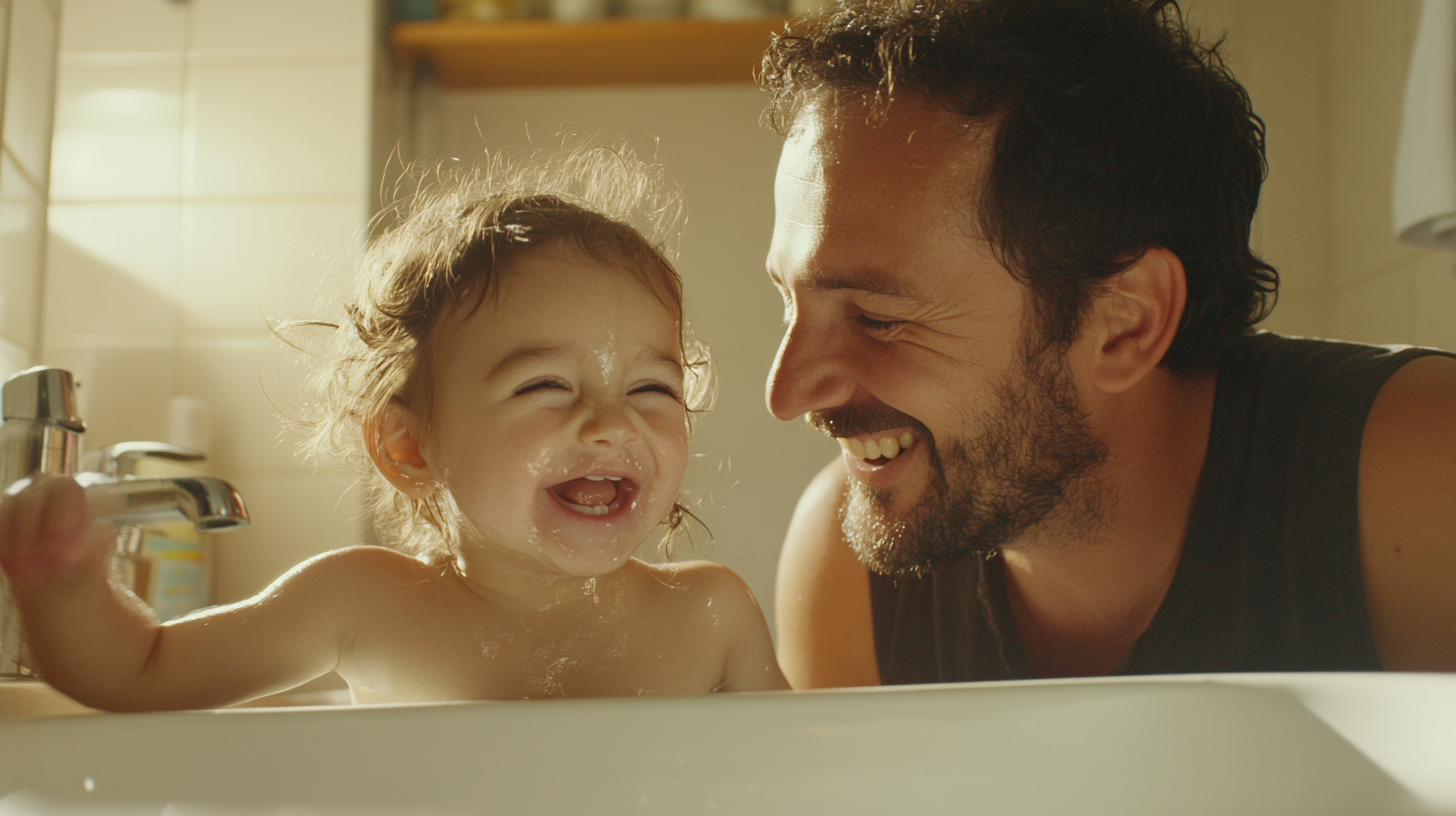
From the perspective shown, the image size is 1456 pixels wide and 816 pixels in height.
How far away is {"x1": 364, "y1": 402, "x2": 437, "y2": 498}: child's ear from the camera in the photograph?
0.88 meters

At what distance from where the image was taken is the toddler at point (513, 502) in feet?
2.58

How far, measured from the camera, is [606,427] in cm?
78

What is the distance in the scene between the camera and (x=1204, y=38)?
192cm

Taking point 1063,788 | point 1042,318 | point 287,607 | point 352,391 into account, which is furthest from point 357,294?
point 1063,788

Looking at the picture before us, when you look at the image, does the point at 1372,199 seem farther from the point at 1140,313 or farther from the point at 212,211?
the point at 212,211

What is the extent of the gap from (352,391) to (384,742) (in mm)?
524

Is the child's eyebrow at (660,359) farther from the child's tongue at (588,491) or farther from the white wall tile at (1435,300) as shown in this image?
the white wall tile at (1435,300)

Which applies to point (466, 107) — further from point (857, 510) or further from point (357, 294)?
point (857, 510)

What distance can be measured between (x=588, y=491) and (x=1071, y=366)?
522 millimetres

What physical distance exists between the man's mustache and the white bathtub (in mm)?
556

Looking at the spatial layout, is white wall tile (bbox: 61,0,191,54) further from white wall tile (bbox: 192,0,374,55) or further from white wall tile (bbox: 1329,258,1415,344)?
white wall tile (bbox: 1329,258,1415,344)

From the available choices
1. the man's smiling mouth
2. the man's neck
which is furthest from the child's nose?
the man's neck

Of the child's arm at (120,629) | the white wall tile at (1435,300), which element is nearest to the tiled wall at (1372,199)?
the white wall tile at (1435,300)

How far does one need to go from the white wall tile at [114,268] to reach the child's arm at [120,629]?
1194 millimetres
